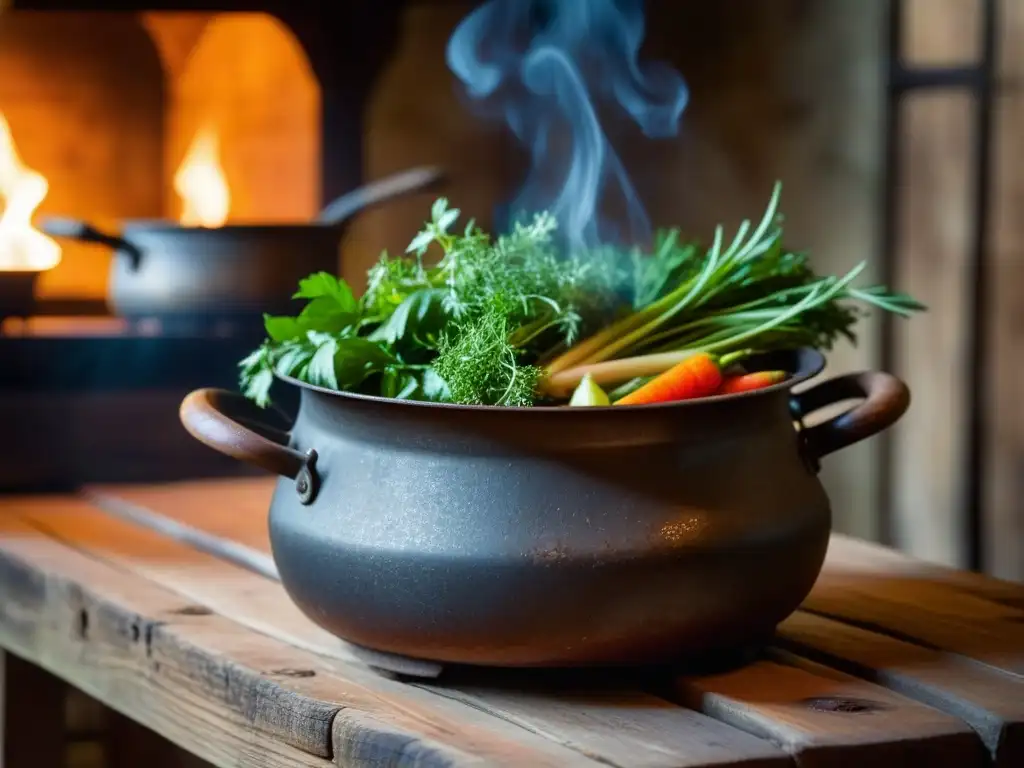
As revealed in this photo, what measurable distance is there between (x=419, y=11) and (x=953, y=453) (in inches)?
70.4

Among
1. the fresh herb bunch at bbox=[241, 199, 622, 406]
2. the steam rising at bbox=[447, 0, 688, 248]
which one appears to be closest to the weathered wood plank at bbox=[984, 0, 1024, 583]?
the steam rising at bbox=[447, 0, 688, 248]

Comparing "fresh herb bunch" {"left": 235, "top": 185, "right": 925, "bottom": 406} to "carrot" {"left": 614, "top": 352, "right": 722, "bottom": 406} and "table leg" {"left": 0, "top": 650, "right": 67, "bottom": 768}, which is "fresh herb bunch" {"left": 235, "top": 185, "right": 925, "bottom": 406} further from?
"table leg" {"left": 0, "top": 650, "right": 67, "bottom": 768}

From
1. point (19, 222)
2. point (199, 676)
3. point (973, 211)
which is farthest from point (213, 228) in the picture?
point (973, 211)

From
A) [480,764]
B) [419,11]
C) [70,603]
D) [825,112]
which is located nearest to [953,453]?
[825,112]

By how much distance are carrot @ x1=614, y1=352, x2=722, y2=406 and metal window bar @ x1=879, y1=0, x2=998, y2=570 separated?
7.45 feet

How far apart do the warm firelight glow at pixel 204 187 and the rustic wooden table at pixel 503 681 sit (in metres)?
1.39


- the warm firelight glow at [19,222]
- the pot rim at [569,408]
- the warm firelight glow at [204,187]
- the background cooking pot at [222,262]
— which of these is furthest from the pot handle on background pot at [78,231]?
the pot rim at [569,408]

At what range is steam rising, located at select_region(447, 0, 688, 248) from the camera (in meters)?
A: 3.90

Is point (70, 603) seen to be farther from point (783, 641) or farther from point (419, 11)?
point (419, 11)

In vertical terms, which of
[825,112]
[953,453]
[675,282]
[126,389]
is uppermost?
[825,112]

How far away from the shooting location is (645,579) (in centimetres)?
120

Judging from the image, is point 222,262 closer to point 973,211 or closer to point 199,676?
point 199,676

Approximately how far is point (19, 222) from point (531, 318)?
1.80 meters

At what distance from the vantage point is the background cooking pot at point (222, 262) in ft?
8.14
